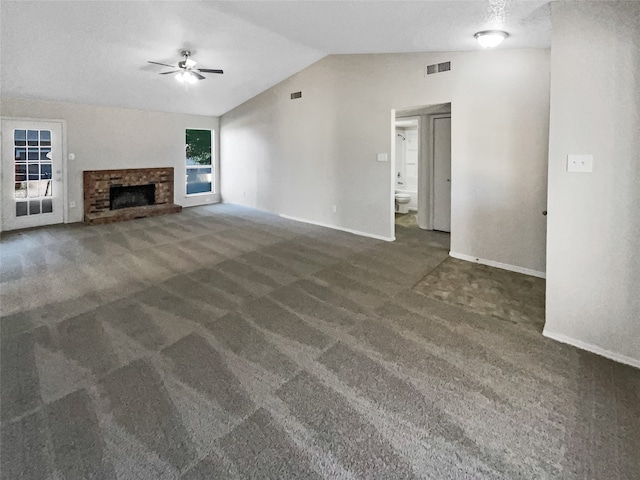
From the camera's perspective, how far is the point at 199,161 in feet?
30.3

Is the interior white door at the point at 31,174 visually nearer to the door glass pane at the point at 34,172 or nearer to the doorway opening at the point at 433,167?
the door glass pane at the point at 34,172

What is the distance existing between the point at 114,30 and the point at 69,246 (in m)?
3.07

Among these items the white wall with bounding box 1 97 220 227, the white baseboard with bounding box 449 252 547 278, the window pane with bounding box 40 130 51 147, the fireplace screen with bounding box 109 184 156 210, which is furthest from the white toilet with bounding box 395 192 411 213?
the window pane with bounding box 40 130 51 147

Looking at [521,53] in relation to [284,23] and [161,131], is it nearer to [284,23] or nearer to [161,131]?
[284,23]

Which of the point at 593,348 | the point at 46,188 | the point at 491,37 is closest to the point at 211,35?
the point at 491,37

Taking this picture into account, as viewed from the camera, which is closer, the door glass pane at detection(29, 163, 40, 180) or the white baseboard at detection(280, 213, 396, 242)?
the white baseboard at detection(280, 213, 396, 242)

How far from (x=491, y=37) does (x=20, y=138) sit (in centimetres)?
743

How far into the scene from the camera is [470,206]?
4734mm

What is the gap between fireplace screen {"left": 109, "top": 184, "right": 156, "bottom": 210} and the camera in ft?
24.8

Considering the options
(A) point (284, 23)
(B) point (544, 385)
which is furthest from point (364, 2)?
(B) point (544, 385)

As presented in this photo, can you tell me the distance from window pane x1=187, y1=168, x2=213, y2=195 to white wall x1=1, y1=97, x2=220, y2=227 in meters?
0.34

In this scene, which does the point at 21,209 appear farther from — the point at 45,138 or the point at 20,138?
the point at 45,138

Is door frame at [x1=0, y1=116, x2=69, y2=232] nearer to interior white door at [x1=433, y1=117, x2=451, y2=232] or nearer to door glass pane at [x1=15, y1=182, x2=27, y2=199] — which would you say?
door glass pane at [x1=15, y1=182, x2=27, y2=199]

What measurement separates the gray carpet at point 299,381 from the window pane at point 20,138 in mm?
3368
